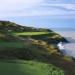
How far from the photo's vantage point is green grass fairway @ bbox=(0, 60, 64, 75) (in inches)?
719

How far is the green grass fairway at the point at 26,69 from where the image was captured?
719 inches

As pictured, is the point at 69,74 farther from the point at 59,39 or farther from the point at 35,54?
the point at 59,39

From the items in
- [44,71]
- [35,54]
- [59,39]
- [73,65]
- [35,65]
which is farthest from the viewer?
[59,39]

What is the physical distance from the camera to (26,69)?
63.4ft

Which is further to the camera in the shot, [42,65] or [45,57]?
[45,57]

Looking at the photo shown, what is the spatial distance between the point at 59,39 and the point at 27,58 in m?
39.8

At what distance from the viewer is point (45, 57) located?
81.9ft

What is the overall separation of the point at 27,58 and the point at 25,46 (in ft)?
10.5

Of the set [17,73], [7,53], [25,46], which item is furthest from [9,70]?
[25,46]

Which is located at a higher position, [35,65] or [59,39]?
[35,65]

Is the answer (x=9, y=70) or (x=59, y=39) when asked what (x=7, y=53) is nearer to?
(x=9, y=70)

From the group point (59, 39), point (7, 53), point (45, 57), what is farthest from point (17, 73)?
point (59, 39)

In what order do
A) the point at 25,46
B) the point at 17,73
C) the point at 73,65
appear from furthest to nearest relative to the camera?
the point at 25,46, the point at 73,65, the point at 17,73

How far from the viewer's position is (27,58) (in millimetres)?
23625
